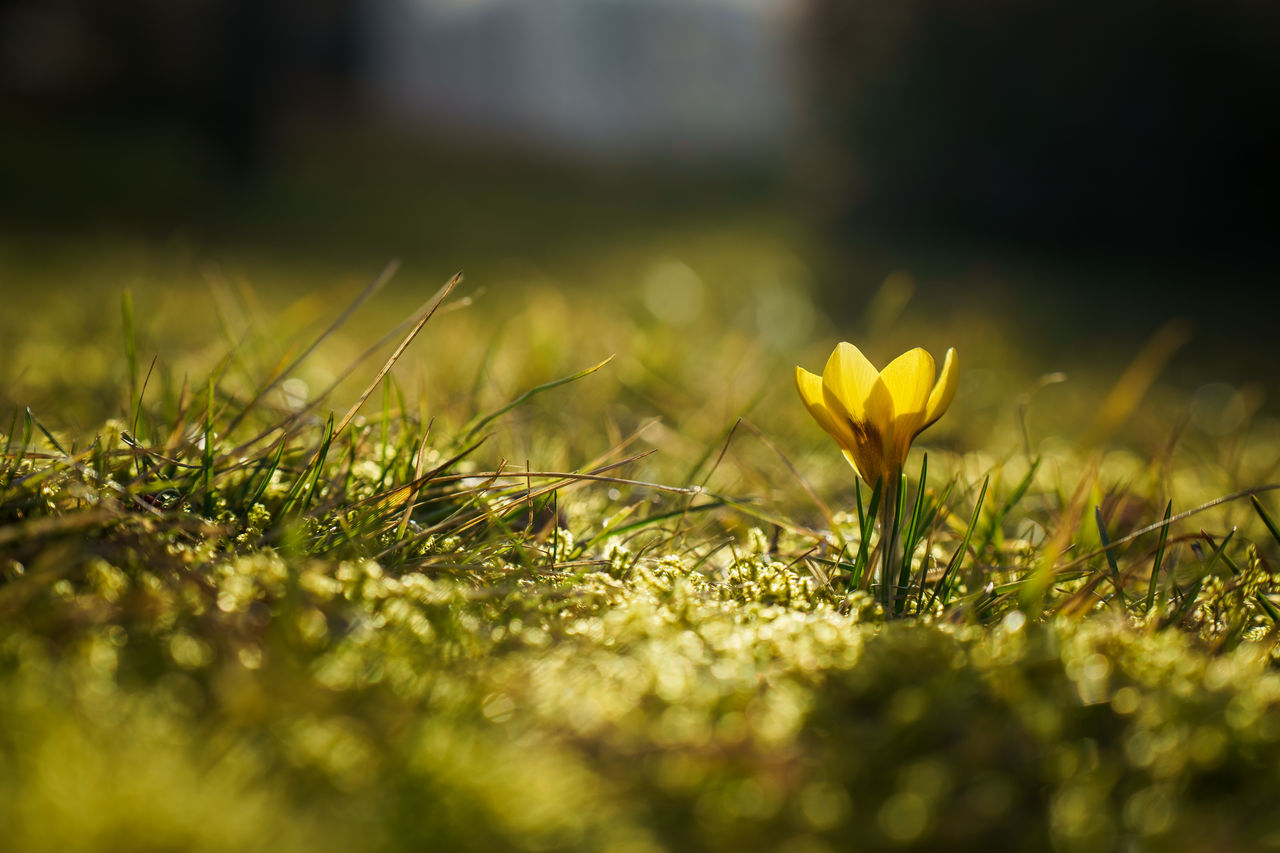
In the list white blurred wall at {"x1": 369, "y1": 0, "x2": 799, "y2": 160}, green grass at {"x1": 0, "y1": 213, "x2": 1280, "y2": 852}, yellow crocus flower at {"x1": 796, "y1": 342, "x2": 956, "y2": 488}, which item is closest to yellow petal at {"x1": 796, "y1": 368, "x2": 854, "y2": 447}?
yellow crocus flower at {"x1": 796, "y1": 342, "x2": 956, "y2": 488}

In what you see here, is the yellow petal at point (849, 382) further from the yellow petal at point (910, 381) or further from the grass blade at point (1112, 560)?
the grass blade at point (1112, 560)

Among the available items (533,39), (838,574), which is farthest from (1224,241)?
(533,39)

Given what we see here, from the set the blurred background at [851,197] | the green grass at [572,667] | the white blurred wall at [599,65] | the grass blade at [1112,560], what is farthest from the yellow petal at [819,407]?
the white blurred wall at [599,65]

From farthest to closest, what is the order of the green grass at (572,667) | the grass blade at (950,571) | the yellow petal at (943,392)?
the grass blade at (950,571), the yellow petal at (943,392), the green grass at (572,667)

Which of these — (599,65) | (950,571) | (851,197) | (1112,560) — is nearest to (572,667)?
(950,571)

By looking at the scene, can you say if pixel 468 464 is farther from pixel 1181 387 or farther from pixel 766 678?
pixel 1181 387

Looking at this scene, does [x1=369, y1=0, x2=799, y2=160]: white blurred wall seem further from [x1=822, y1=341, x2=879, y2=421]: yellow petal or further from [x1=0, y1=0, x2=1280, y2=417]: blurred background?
[x1=822, y1=341, x2=879, y2=421]: yellow petal
